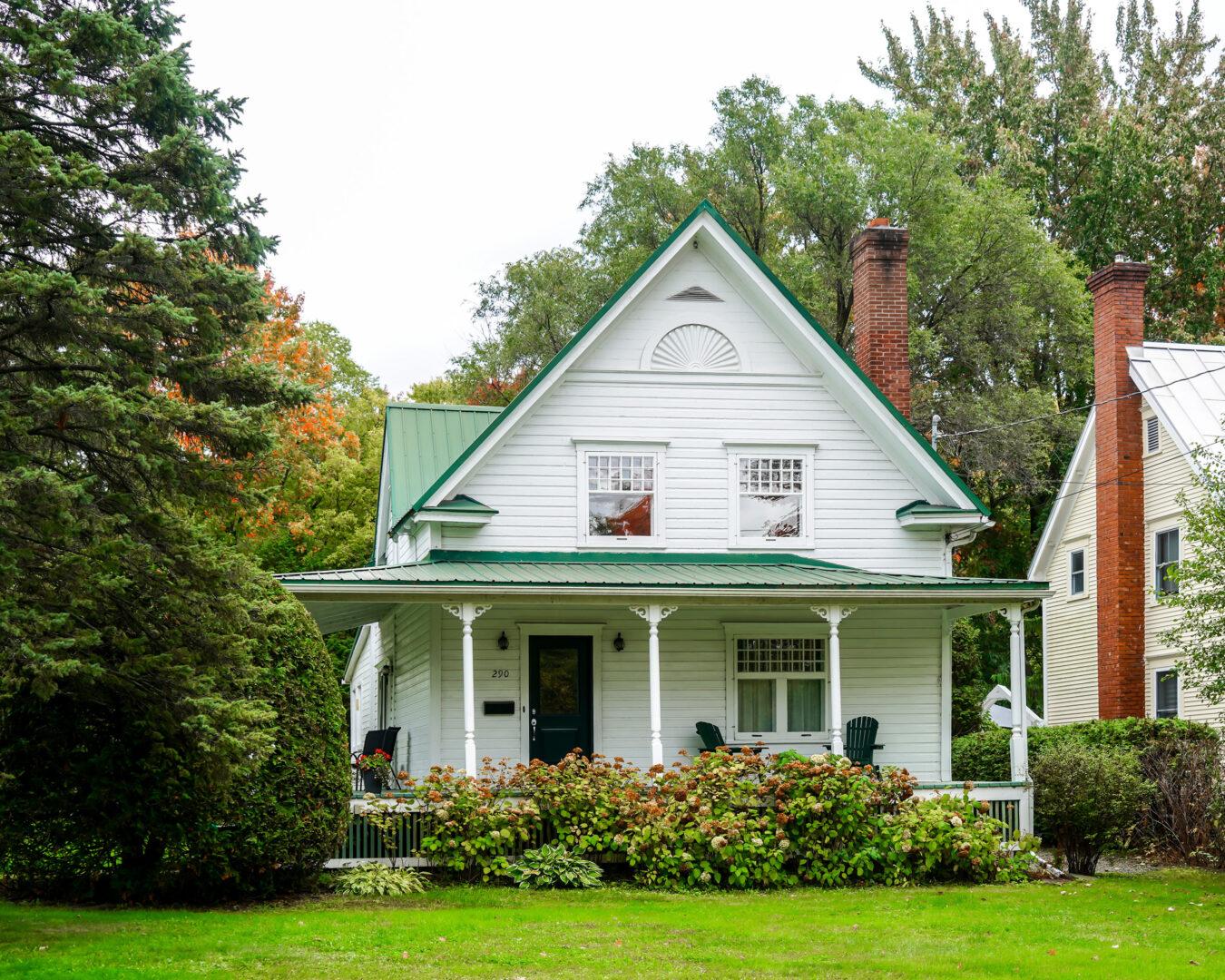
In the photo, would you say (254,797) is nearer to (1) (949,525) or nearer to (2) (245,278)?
(2) (245,278)

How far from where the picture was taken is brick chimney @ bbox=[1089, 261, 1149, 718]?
2397cm

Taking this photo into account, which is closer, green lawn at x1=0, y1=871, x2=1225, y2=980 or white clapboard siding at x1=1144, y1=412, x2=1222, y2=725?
green lawn at x1=0, y1=871, x2=1225, y2=980

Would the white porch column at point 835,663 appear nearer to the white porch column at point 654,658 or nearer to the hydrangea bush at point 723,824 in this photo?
the hydrangea bush at point 723,824

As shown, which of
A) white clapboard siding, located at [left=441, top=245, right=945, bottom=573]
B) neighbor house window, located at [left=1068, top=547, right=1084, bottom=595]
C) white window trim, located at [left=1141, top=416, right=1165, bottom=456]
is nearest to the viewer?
white clapboard siding, located at [left=441, top=245, right=945, bottom=573]

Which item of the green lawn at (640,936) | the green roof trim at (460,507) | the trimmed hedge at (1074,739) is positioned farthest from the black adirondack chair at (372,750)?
the trimmed hedge at (1074,739)

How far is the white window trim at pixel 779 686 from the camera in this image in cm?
1741

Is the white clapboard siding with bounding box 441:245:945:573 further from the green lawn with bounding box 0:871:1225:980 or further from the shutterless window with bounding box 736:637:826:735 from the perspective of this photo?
the green lawn with bounding box 0:871:1225:980

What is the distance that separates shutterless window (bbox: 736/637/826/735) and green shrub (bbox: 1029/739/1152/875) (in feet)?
10.0

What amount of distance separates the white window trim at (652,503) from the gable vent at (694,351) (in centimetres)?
114

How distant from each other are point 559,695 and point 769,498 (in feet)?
13.1

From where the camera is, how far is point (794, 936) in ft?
33.8

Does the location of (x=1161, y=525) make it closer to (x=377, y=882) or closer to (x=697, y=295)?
(x=697, y=295)

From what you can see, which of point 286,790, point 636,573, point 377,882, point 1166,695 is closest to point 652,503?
point 636,573

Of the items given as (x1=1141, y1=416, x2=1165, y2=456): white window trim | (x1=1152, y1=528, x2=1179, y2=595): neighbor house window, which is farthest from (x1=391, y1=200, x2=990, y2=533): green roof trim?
(x1=1141, y1=416, x2=1165, y2=456): white window trim
